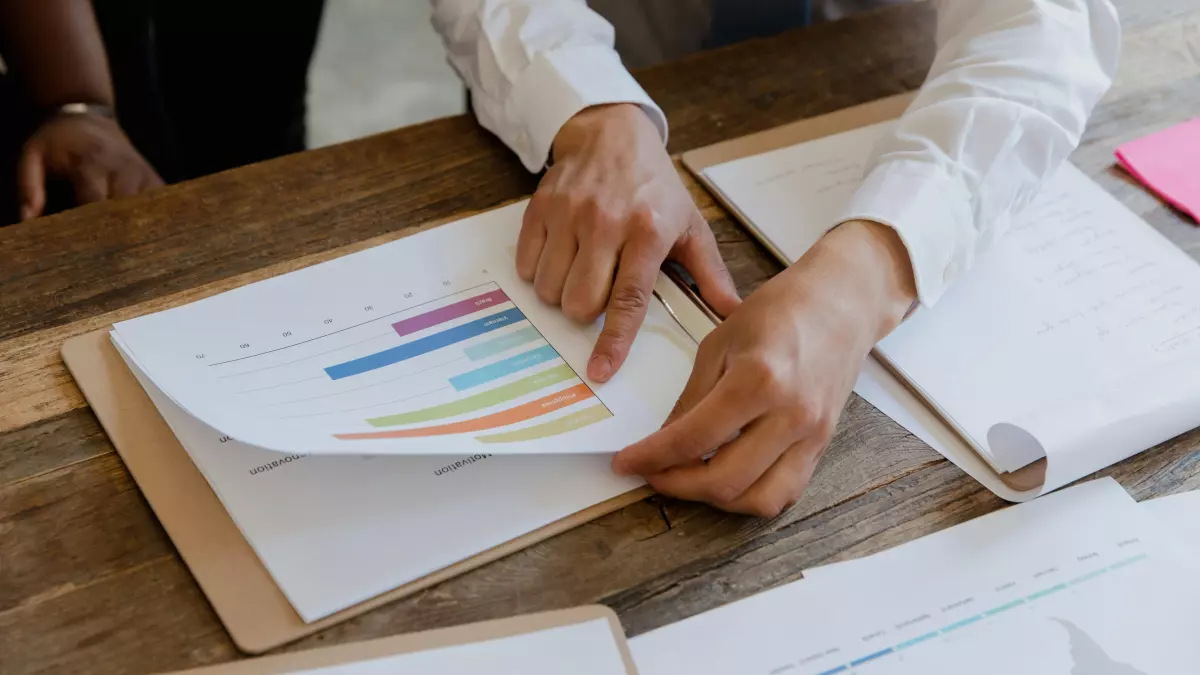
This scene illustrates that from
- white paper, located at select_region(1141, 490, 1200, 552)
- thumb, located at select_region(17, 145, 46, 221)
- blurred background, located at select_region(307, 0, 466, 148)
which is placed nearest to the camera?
white paper, located at select_region(1141, 490, 1200, 552)

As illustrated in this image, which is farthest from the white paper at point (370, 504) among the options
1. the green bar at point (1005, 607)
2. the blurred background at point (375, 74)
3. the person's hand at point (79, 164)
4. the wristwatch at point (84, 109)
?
the blurred background at point (375, 74)

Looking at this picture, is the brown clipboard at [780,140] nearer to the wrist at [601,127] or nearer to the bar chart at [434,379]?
the wrist at [601,127]

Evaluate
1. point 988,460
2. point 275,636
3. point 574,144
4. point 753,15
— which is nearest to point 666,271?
point 574,144

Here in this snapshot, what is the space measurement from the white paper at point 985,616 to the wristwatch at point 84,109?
91 centimetres

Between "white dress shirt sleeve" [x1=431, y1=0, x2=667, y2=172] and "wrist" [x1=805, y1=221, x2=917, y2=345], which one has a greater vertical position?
"white dress shirt sleeve" [x1=431, y1=0, x2=667, y2=172]

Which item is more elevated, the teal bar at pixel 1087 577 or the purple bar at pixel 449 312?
the purple bar at pixel 449 312

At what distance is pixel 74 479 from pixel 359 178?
1.09 feet

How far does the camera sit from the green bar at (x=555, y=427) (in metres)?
0.59

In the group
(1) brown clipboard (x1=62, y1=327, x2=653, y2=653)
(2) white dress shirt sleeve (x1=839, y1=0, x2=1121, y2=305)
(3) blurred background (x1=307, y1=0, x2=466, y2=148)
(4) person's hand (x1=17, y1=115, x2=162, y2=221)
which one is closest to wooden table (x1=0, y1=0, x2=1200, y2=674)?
(1) brown clipboard (x1=62, y1=327, x2=653, y2=653)

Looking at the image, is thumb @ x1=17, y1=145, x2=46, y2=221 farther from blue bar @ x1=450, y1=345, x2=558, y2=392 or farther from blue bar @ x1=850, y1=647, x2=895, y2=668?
blue bar @ x1=850, y1=647, x2=895, y2=668

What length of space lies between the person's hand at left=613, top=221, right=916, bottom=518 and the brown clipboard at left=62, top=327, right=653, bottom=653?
4 centimetres

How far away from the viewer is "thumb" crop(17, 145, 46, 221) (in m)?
1.04

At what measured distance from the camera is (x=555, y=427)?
2.03 feet

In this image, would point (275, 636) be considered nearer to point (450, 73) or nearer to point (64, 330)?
point (64, 330)
